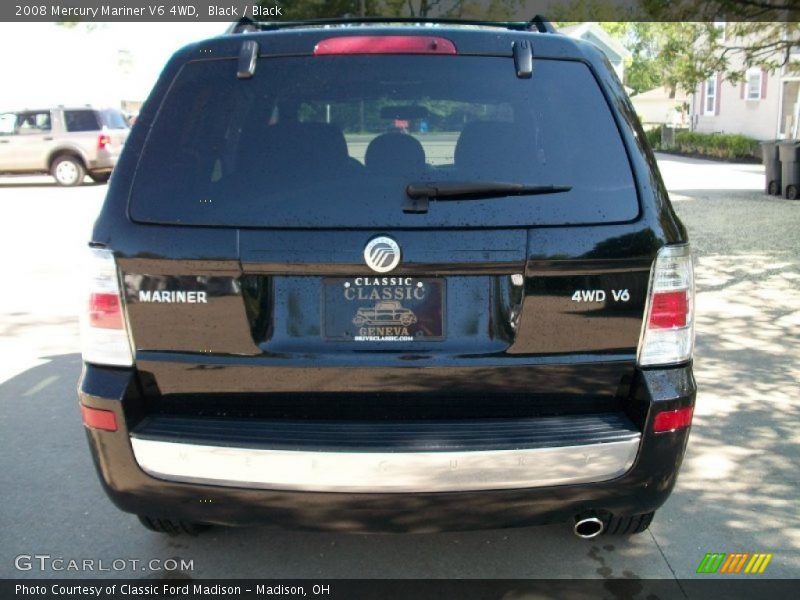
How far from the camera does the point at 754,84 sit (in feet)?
106

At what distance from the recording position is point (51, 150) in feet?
69.7

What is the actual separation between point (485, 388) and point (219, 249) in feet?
3.24

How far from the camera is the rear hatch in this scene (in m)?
2.66

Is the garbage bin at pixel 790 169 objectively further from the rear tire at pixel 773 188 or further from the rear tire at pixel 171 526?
the rear tire at pixel 171 526

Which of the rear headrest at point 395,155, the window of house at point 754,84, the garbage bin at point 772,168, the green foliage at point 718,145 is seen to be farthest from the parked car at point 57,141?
the window of house at point 754,84

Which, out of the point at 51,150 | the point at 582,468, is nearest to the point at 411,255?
the point at 582,468

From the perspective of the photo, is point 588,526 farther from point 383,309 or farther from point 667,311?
point 383,309

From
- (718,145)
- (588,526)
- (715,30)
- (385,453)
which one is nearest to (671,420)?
(588,526)

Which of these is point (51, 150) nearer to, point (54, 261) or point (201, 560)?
point (54, 261)

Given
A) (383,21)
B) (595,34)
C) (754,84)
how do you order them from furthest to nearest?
(595,34), (754,84), (383,21)

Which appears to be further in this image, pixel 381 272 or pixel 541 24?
pixel 541 24

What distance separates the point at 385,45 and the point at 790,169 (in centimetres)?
1555

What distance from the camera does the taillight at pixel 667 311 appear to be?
9.11 ft

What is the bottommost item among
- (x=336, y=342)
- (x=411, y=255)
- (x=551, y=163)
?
(x=336, y=342)
